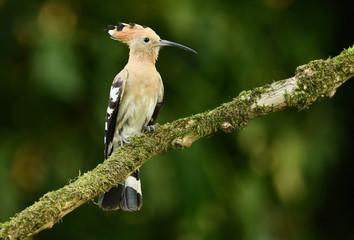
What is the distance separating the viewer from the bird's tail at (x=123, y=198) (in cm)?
390

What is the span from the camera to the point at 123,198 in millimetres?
3980

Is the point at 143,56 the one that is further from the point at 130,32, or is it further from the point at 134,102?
the point at 134,102

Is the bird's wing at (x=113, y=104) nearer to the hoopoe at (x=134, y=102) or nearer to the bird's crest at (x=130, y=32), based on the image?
the hoopoe at (x=134, y=102)

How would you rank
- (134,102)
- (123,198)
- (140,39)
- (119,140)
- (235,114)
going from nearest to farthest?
(235,114) < (123,198) < (134,102) < (119,140) < (140,39)

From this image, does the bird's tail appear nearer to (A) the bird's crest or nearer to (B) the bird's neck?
(B) the bird's neck

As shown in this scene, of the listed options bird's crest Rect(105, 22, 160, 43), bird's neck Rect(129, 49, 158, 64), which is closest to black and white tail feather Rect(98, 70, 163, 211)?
bird's neck Rect(129, 49, 158, 64)

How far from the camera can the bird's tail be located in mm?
3904

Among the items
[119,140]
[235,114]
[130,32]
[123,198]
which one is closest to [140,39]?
[130,32]

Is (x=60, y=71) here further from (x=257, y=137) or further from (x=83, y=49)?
(x=257, y=137)

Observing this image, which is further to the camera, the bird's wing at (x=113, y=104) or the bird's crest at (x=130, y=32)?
the bird's crest at (x=130, y=32)

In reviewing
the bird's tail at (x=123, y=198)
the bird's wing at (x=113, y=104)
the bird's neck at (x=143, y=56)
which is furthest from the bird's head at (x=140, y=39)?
the bird's tail at (x=123, y=198)

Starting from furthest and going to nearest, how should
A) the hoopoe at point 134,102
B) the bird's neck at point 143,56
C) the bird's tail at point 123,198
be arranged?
the bird's neck at point 143,56 → the hoopoe at point 134,102 → the bird's tail at point 123,198

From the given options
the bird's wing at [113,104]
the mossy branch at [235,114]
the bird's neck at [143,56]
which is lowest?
the mossy branch at [235,114]

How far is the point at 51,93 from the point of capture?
5188mm
